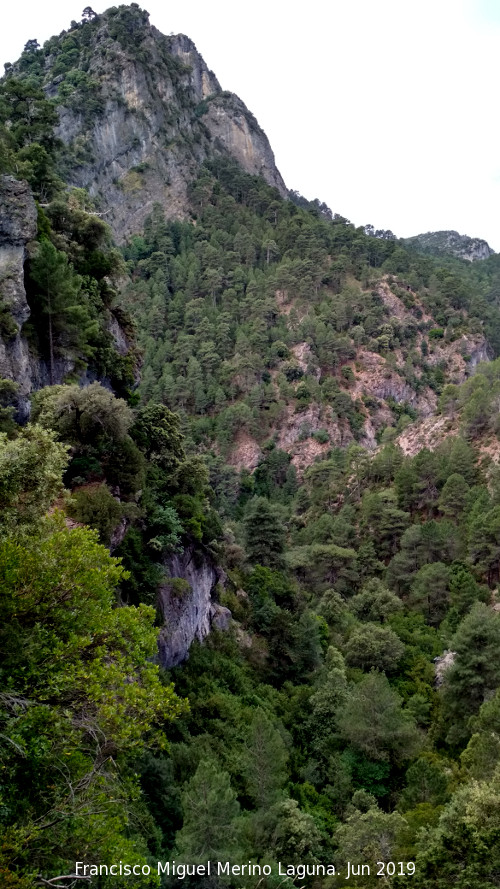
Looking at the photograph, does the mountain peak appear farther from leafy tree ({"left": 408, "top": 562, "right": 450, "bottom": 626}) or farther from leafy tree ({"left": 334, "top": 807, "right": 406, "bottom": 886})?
leafy tree ({"left": 334, "top": 807, "right": 406, "bottom": 886})

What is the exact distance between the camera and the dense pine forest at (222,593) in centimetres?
851

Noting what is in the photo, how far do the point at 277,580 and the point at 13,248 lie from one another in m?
27.4

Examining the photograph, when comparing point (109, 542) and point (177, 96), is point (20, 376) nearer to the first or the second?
point (109, 542)

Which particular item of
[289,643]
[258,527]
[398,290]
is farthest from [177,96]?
[289,643]

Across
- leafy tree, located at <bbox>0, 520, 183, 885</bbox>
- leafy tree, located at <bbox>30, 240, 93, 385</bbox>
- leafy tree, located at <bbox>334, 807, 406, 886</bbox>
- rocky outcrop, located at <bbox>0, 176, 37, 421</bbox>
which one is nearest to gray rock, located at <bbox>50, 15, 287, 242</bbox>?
rocky outcrop, located at <bbox>0, 176, 37, 421</bbox>

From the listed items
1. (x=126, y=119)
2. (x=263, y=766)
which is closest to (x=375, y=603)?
(x=263, y=766)

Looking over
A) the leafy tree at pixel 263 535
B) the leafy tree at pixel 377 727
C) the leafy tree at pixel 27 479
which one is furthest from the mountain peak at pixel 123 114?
the leafy tree at pixel 27 479

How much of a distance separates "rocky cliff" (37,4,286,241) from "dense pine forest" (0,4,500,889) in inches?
1481

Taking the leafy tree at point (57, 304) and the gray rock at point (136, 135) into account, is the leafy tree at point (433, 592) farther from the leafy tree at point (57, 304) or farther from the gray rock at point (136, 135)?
the gray rock at point (136, 135)

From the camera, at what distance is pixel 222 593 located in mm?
35500

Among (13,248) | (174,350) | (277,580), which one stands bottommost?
(277,580)

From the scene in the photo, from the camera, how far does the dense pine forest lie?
8.51 m

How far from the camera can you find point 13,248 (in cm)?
2480

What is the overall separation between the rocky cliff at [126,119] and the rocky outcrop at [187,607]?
91739mm
